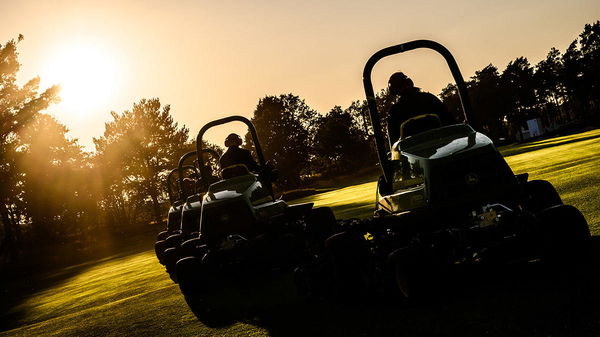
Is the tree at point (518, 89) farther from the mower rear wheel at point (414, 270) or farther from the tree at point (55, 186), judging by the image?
the mower rear wheel at point (414, 270)

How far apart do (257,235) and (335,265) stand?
2471 mm

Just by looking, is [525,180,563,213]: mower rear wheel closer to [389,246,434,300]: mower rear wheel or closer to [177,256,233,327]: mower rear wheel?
[389,246,434,300]: mower rear wheel

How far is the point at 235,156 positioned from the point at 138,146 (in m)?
53.5

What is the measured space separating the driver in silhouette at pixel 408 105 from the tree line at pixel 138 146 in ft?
1.31

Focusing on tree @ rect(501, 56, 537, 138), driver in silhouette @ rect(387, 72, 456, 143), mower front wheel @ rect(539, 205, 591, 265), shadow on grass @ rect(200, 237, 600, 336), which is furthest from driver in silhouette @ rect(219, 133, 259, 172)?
tree @ rect(501, 56, 537, 138)

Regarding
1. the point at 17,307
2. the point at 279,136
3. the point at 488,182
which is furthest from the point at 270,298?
the point at 279,136

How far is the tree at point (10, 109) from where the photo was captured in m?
32.5

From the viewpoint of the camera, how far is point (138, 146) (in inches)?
2329

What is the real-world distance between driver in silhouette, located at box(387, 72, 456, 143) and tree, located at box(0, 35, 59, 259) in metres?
32.7

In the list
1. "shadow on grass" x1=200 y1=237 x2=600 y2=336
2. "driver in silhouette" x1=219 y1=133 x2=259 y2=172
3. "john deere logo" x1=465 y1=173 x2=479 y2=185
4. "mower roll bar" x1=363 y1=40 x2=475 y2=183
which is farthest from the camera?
"driver in silhouette" x1=219 y1=133 x2=259 y2=172

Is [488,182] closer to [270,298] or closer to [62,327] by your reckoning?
[270,298]

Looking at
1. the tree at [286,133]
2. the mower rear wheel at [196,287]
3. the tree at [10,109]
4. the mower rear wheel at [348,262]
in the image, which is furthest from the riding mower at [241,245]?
the tree at [286,133]

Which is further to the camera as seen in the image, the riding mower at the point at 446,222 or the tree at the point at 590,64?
the tree at the point at 590,64

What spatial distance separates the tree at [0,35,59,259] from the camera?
32.5 meters
